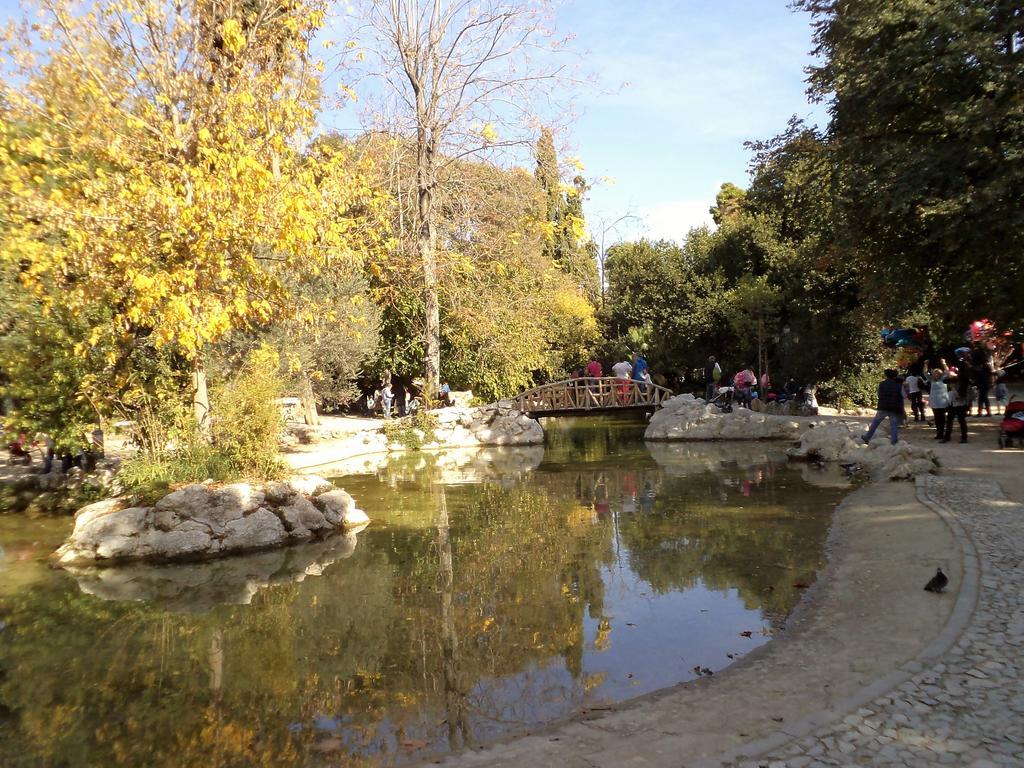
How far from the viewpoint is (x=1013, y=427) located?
44.2ft

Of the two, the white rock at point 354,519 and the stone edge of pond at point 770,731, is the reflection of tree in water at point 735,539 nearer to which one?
the stone edge of pond at point 770,731

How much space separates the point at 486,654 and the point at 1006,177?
11.0 m

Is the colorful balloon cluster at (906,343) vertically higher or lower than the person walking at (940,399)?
higher

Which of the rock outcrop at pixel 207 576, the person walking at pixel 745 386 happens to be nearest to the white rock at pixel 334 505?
the rock outcrop at pixel 207 576

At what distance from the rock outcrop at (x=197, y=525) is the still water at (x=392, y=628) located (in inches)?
14.8

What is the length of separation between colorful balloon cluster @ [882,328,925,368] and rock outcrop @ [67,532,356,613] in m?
16.2

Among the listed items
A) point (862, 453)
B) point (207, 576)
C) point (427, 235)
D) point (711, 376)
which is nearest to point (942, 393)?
Result: point (862, 453)

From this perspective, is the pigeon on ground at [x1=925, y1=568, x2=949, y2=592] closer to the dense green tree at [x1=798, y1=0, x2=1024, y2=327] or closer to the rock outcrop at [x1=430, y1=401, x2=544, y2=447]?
the dense green tree at [x1=798, y1=0, x2=1024, y2=327]

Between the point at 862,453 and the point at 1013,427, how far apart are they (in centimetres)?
256

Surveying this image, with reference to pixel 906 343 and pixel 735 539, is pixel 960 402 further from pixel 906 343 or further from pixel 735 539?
pixel 735 539

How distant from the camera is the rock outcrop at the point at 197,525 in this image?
926 centimetres

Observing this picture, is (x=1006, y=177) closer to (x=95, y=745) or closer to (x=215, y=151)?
(x=215, y=151)

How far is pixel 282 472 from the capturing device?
11.2m

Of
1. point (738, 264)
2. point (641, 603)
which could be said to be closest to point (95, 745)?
point (641, 603)
